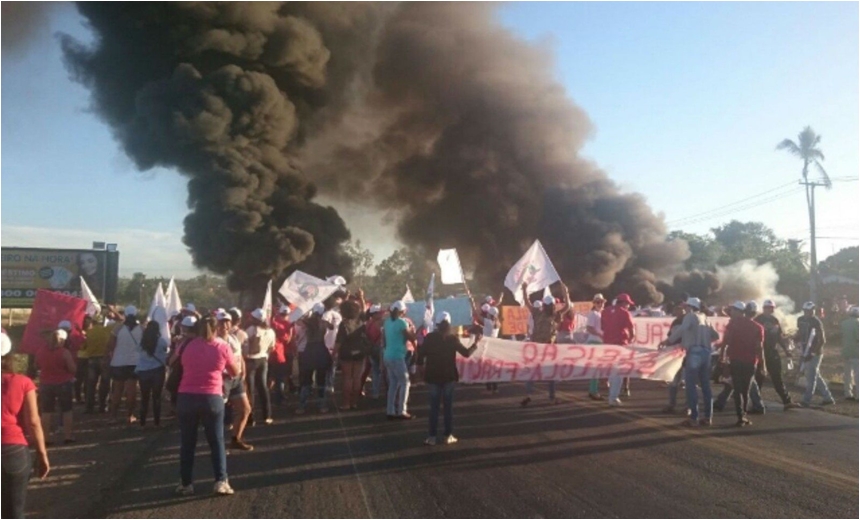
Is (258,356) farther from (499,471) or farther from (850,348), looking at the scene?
(850,348)

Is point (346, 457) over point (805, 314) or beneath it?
beneath

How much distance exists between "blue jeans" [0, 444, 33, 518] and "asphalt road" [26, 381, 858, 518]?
1.35m

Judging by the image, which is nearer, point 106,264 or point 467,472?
point 467,472

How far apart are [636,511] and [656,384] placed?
9499mm

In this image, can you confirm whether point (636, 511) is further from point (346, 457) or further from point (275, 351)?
point (275, 351)

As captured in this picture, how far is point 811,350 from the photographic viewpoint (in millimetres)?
12031

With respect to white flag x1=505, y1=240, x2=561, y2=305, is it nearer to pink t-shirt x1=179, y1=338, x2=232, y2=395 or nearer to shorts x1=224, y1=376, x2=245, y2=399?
shorts x1=224, y1=376, x2=245, y2=399

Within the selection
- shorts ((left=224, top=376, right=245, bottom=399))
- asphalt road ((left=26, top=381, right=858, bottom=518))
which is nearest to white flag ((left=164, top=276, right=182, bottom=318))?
asphalt road ((left=26, top=381, right=858, bottom=518))

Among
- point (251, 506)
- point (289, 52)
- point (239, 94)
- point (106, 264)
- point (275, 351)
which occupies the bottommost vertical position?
point (251, 506)

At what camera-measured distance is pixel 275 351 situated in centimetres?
1193

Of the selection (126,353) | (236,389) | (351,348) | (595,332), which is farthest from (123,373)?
(595,332)

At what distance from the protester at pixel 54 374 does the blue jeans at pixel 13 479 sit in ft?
15.2

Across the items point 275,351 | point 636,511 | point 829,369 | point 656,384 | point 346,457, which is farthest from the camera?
point 829,369

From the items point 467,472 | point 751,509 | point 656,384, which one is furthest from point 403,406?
point 656,384
